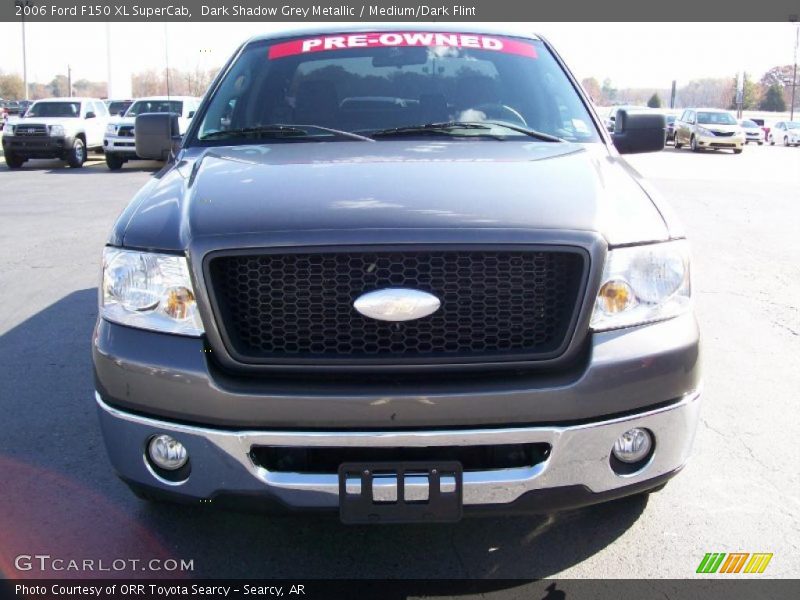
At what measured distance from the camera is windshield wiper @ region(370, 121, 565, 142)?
11.7 feet

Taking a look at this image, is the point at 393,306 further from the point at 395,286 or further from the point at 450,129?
the point at 450,129

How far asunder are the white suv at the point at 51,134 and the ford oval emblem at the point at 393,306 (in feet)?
Result: 64.9

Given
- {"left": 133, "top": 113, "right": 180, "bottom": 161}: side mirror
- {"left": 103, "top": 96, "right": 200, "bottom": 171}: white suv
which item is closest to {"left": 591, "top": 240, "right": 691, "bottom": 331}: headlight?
{"left": 133, "top": 113, "right": 180, "bottom": 161}: side mirror

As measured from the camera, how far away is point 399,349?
2443 millimetres

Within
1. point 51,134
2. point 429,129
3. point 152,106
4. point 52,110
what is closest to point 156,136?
point 429,129

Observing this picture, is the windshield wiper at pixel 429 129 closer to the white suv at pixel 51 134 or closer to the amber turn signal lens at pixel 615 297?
the amber turn signal lens at pixel 615 297

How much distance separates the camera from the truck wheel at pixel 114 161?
19484 mm

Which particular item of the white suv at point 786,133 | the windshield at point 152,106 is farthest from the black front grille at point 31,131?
the white suv at point 786,133

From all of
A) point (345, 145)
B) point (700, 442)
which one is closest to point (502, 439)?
point (345, 145)

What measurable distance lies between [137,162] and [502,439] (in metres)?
22.0

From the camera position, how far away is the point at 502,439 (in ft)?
7.63

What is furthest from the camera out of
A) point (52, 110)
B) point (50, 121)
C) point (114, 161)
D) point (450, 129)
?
point (52, 110)

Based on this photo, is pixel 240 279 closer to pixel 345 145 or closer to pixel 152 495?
pixel 152 495

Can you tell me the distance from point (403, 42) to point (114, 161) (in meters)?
17.1
